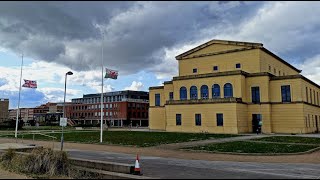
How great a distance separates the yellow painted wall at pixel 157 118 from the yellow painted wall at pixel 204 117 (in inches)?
319

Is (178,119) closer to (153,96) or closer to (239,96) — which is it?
(239,96)

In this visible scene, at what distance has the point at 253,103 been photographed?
Result: 55.9 meters

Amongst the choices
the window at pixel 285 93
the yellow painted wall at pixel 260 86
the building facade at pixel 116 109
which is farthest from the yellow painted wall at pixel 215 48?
the building facade at pixel 116 109

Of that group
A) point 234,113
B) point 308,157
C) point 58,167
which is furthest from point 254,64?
point 58,167

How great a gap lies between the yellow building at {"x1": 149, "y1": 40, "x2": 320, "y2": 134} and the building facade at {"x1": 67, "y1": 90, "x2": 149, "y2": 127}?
198ft

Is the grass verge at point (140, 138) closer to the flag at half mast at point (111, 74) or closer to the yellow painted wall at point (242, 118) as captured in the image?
the flag at half mast at point (111, 74)

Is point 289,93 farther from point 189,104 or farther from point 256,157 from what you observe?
point 256,157

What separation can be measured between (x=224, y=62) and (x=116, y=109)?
72.7 meters

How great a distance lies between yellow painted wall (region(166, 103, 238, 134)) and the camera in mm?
52625

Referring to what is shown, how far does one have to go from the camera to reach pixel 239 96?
5466cm

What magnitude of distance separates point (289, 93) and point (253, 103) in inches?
240

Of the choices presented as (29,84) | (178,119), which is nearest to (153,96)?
(178,119)

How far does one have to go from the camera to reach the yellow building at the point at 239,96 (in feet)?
174

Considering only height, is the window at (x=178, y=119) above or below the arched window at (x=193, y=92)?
below
